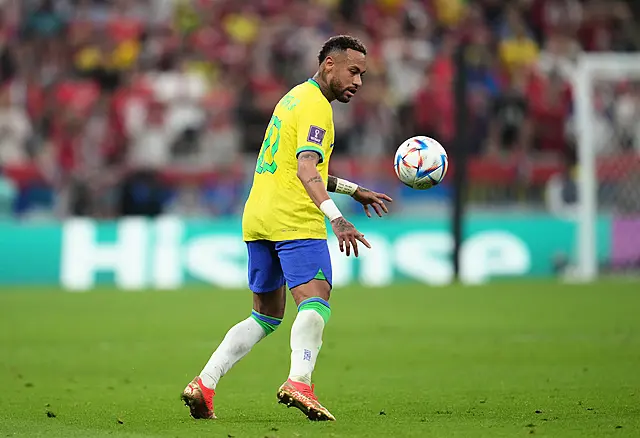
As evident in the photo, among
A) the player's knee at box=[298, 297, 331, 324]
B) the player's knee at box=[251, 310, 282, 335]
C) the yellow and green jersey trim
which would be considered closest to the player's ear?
the yellow and green jersey trim

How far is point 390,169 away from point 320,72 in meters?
13.0

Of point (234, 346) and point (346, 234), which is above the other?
point (346, 234)

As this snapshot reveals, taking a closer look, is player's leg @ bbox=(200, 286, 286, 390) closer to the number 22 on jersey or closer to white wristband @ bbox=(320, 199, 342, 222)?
the number 22 on jersey

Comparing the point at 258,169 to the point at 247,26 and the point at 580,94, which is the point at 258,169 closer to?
the point at 580,94

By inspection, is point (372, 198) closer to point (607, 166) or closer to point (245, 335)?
point (245, 335)

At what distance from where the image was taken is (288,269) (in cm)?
709

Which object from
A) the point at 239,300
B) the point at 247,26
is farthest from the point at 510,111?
the point at 239,300

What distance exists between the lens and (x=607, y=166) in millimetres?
21281

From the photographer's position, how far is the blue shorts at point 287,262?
705cm

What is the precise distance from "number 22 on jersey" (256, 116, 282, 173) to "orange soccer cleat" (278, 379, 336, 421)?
1.30m

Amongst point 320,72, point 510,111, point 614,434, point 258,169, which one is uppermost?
point 510,111

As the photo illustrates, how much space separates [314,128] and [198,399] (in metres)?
1.72

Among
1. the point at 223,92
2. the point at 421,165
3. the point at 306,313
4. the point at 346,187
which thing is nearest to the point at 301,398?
the point at 306,313

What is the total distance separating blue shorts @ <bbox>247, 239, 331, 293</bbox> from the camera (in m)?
7.05
